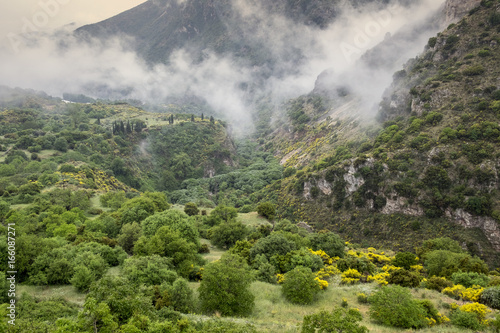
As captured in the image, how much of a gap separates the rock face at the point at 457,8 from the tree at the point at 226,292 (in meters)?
137

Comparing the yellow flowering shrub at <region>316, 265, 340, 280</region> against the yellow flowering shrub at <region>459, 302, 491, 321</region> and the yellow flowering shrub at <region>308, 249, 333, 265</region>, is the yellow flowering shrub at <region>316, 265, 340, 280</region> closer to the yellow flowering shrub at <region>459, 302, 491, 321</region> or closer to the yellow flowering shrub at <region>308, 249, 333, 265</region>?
Answer: the yellow flowering shrub at <region>308, 249, 333, 265</region>

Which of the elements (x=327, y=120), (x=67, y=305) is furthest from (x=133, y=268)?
(x=327, y=120)

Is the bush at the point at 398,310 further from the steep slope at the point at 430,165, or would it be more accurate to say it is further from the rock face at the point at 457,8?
the rock face at the point at 457,8

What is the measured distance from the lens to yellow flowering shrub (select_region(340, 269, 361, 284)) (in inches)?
1273

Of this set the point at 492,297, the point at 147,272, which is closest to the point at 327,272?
the point at 492,297

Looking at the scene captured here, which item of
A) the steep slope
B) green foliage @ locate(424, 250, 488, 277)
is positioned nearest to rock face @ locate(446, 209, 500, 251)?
the steep slope

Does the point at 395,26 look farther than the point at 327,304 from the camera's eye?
Yes

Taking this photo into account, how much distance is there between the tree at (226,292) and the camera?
22953mm

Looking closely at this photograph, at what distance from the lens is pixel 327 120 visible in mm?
151250

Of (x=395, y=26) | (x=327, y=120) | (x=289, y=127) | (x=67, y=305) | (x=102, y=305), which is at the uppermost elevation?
(x=395, y=26)

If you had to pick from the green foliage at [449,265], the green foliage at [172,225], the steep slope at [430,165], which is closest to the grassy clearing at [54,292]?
the green foliage at [172,225]

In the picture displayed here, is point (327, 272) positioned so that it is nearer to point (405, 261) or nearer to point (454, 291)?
point (454, 291)

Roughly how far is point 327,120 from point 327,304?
136 metres

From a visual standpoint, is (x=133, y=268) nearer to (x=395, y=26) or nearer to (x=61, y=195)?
(x=61, y=195)
